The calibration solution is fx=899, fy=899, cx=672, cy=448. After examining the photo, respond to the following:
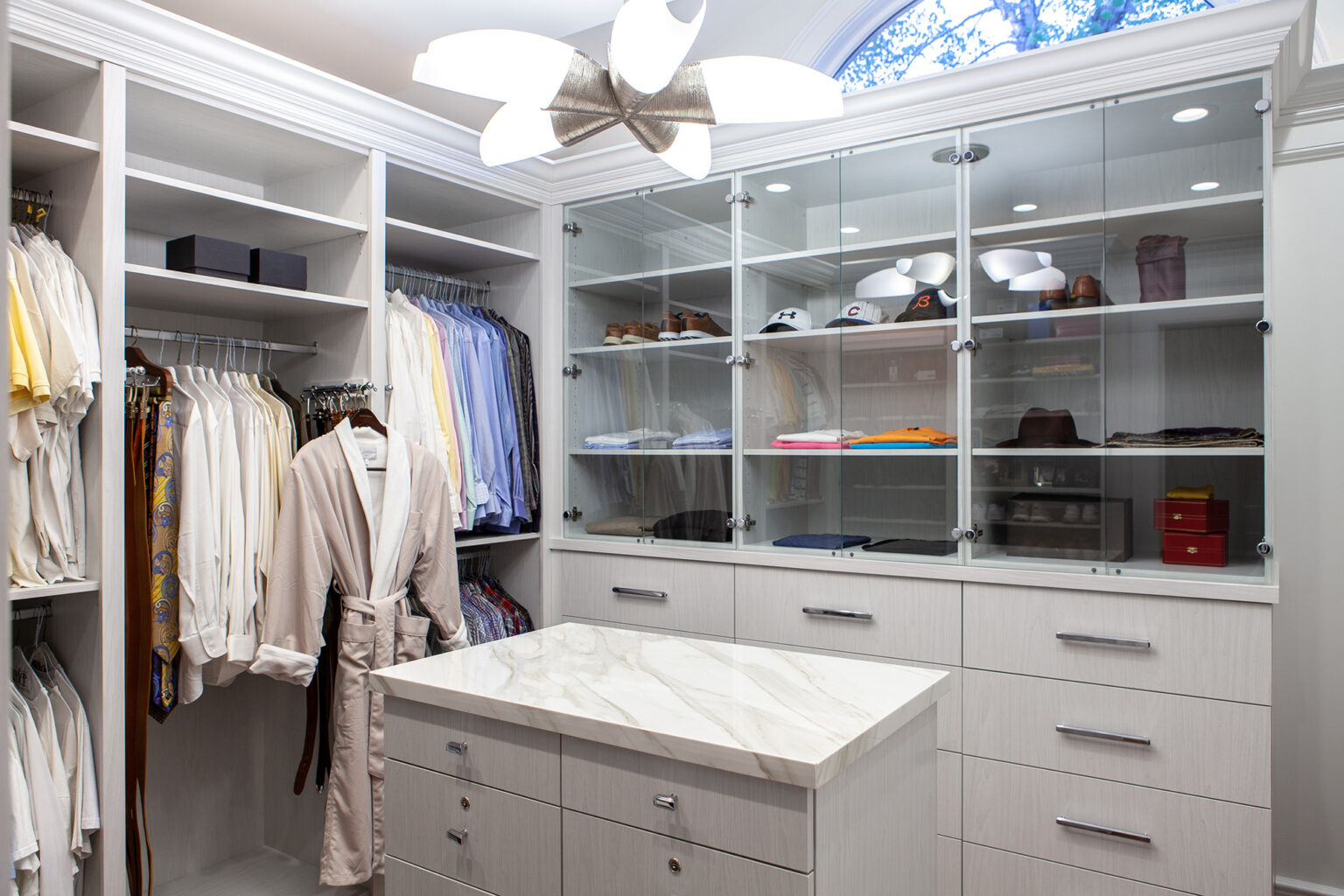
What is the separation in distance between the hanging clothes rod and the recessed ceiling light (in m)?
2.67

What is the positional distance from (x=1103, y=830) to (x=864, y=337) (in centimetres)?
157

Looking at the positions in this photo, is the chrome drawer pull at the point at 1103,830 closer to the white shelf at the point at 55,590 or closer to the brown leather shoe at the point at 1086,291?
the brown leather shoe at the point at 1086,291

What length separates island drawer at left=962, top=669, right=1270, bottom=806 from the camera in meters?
2.26

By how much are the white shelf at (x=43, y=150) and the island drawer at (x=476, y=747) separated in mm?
1553

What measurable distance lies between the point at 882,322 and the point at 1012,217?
49 centimetres

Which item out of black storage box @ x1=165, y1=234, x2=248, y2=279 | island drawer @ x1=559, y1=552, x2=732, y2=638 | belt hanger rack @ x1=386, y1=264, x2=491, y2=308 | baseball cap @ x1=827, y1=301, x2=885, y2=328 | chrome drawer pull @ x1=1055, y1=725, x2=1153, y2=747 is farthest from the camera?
belt hanger rack @ x1=386, y1=264, x2=491, y2=308

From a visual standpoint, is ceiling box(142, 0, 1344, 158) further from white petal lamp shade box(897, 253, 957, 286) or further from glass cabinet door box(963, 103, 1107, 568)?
white petal lamp shade box(897, 253, 957, 286)

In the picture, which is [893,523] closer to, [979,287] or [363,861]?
[979,287]

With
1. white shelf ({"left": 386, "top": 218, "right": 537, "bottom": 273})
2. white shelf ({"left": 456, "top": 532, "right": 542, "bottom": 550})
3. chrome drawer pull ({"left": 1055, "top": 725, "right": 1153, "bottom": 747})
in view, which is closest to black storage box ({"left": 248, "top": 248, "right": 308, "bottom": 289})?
white shelf ({"left": 386, "top": 218, "right": 537, "bottom": 273})

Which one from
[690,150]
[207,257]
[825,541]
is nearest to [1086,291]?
[825,541]

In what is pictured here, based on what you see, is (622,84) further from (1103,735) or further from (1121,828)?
(1121,828)

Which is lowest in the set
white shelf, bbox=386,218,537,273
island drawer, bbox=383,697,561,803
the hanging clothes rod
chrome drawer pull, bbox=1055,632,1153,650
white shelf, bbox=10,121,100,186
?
island drawer, bbox=383,697,561,803

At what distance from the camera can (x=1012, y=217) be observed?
265 cm

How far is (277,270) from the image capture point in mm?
2664
